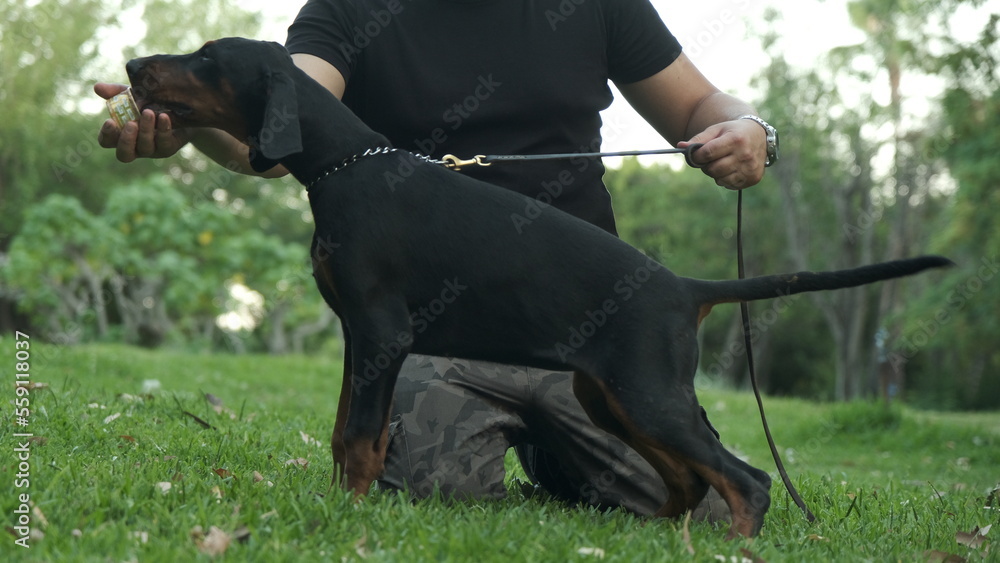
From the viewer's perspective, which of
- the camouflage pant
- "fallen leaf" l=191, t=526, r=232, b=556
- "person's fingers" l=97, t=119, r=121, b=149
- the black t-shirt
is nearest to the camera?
"fallen leaf" l=191, t=526, r=232, b=556

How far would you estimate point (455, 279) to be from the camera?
2.88 m

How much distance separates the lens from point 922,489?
5375mm

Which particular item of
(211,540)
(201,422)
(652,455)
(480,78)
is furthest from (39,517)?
(480,78)

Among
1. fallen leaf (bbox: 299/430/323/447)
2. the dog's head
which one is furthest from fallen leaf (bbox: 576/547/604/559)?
fallen leaf (bbox: 299/430/323/447)

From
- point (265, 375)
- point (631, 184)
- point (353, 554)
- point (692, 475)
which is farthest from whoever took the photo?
point (631, 184)

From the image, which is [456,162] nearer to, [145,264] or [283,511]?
[283,511]

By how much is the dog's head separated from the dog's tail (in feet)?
4.70

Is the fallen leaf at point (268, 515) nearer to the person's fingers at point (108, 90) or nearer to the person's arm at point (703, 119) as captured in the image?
the person's fingers at point (108, 90)

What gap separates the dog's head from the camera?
2.85 metres

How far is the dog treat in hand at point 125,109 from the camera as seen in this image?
116 inches

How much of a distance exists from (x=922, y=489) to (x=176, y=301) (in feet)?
40.4

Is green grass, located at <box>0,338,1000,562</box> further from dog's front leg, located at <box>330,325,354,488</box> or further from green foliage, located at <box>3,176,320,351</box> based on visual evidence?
green foliage, located at <box>3,176,320,351</box>

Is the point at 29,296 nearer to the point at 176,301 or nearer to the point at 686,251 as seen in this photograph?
the point at 176,301

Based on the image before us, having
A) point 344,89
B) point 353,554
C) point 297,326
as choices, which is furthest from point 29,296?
point 353,554
